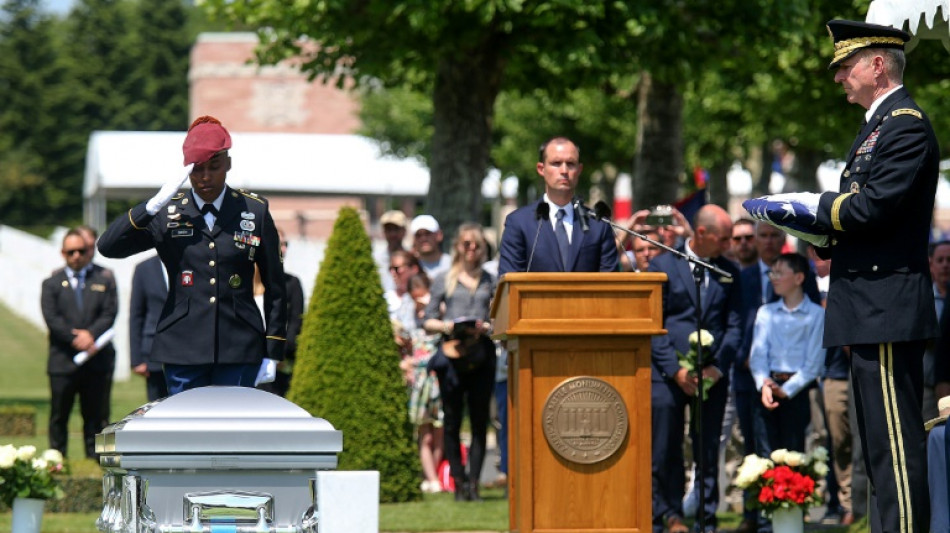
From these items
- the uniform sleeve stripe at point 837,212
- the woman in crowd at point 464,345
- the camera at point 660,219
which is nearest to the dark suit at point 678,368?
the camera at point 660,219

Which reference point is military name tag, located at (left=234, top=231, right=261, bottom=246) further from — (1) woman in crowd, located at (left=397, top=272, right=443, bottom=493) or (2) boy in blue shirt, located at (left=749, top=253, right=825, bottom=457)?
(1) woman in crowd, located at (left=397, top=272, right=443, bottom=493)

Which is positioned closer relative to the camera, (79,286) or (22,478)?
(22,478)

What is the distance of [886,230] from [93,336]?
35.9ft

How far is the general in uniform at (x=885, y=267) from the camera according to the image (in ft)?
23.0

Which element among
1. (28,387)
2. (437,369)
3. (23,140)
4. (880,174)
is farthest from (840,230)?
(23,140)

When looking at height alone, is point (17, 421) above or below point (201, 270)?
below

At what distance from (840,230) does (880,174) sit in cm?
29

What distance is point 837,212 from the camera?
7.14 metres

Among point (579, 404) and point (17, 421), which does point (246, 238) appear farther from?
point (17, 421)

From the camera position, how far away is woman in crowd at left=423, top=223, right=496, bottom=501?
13.7 meters

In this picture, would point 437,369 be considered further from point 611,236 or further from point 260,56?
point 260,56

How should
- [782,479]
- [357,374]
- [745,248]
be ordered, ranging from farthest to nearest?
[357,374]
[745,248]
[782,479]

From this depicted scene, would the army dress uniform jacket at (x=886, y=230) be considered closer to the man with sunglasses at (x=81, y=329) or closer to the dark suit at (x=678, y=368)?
the dark suit at (x=678, y=368)

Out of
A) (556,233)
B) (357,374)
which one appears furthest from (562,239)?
(357,374)
